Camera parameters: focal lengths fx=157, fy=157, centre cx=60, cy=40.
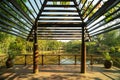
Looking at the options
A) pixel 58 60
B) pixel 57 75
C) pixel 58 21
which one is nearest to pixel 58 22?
pixel 58 21

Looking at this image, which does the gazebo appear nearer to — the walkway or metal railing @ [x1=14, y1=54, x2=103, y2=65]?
the walkway

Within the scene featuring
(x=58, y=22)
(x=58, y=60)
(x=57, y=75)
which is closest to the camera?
(x=57, y=75)

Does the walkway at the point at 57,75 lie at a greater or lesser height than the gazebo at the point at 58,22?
lesser

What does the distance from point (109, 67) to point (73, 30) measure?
12.0 feet

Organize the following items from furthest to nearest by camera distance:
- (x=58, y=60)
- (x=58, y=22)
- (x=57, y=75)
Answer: (x=58, y=60)
(x=58, y=22)
(x=57, y=75)

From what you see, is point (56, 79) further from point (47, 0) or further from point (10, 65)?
point (10, 65)

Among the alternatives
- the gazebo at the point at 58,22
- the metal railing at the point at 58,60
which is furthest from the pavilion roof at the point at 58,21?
the metal railing at the point at 58,60

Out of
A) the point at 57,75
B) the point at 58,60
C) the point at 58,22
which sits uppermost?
the point at 58,22

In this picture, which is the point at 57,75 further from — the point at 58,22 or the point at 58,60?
the point at 58,60

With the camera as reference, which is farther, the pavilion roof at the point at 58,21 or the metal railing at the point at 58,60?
the metal railing at the point at 58,60

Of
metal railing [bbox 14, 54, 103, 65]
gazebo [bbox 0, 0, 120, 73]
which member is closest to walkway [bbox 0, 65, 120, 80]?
gazebo [bbox 0, 0, 120, 73]

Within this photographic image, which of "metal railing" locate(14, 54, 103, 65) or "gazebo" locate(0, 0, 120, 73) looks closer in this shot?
"gazebo" locate(0, 0, 120, 73)

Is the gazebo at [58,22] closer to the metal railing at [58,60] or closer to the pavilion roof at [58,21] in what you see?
the pavilion roof at [58,21]

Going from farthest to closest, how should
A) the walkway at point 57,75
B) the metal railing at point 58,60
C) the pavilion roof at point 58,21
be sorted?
Result: the metal railing at point 58,60
the walkway at point 57,75
the pavilion roof at point 58,21
